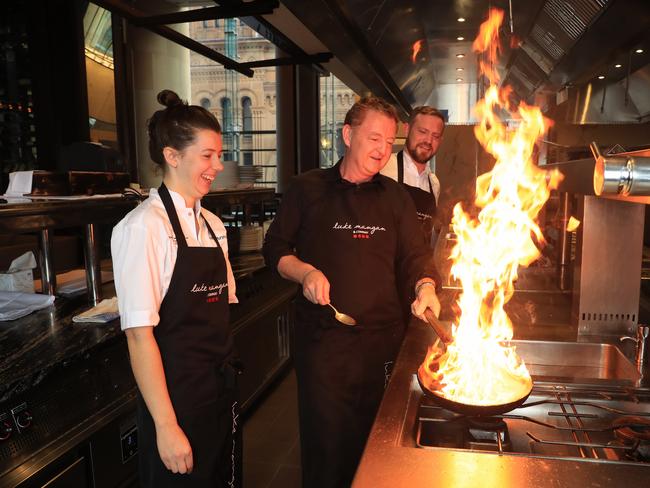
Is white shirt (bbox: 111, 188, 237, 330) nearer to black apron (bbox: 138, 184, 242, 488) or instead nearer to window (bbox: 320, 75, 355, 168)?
black apron (bbox: 138, 184, 242, 488)

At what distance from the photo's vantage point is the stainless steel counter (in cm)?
97

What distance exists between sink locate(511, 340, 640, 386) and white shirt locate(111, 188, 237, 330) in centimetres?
115

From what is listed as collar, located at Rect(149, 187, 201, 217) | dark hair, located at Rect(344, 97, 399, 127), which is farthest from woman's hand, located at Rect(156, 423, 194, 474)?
dark hair, located at Rect(344, 97, 399, 127)

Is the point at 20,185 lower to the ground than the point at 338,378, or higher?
higher

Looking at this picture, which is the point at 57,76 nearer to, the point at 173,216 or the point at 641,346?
the point at 173,216

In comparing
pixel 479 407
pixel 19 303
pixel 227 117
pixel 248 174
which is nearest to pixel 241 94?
pixel 227 117

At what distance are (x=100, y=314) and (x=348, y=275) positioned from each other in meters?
1.01

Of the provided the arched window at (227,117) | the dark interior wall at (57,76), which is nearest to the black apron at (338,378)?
the dark interior wall at (57,76)

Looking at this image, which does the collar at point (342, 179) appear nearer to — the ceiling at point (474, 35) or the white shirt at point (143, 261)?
the ceiling at point (474, 35)

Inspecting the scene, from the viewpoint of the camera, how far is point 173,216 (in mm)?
1518

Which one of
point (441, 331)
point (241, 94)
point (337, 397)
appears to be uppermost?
point (241, 94)

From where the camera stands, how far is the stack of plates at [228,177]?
405 centimetres

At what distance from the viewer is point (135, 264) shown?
55.1 inches

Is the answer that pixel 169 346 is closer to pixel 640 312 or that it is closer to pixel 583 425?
pixel 583 425
